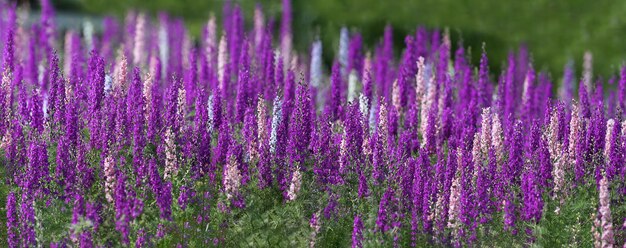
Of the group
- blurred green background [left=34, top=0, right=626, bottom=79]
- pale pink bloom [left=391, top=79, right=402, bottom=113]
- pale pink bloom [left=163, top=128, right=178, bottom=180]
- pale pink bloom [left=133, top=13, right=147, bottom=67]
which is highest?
blurred green background [left=34, top=0, right=626, bottom=79]

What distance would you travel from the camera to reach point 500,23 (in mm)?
15703

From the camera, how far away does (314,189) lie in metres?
A: 7.70

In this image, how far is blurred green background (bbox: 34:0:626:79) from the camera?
15.0 meters

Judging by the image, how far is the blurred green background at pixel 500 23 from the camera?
15008 millimetres

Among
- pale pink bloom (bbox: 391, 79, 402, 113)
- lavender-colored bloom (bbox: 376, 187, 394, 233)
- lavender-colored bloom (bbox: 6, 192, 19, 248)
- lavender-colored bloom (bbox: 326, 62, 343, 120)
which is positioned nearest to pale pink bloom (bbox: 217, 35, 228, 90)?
lavender-colored bloom (bbox: 326, 62, 343, 120)

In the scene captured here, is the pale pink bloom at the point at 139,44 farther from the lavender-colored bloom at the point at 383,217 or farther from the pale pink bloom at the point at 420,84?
the lavender-colored bloom at the point at 383,217

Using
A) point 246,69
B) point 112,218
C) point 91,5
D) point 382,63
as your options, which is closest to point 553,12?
point 382,63

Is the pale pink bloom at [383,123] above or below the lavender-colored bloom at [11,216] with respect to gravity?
above

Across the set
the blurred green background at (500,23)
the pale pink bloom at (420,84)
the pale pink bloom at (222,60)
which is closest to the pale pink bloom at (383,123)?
the pale pink bloom at (420,84)

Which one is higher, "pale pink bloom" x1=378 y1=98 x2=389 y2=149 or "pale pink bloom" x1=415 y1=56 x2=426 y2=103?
"pale pink bloom" x1=415 y1=56 x2=426 y2=103

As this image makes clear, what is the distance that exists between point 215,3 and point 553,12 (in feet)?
18.8

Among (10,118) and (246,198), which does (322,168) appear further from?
Answer: (10,118)

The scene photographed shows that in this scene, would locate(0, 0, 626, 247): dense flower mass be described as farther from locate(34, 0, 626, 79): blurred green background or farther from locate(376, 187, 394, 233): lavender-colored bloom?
locate(34, 0, 626, 79): blurred green background

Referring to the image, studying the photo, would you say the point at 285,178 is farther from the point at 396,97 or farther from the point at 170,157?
the point at 396,97
